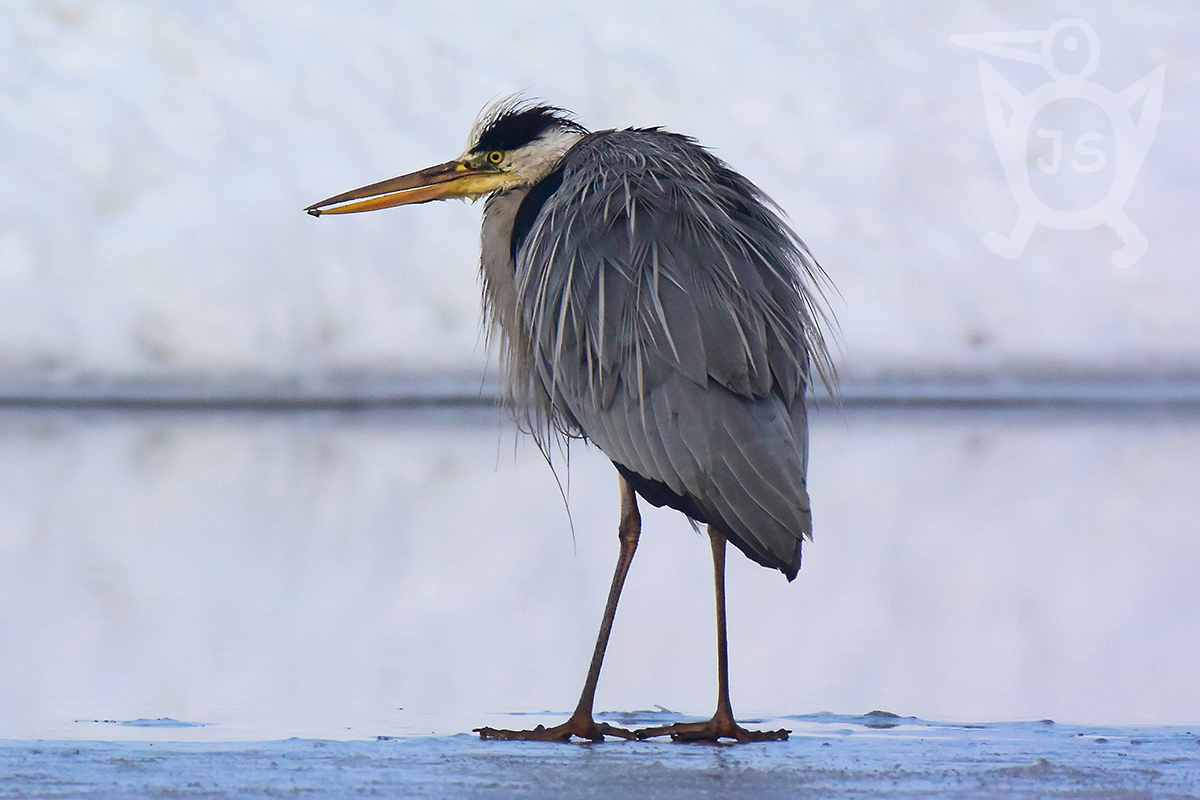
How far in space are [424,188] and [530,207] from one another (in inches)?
18.8

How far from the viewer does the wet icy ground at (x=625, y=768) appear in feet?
7.91

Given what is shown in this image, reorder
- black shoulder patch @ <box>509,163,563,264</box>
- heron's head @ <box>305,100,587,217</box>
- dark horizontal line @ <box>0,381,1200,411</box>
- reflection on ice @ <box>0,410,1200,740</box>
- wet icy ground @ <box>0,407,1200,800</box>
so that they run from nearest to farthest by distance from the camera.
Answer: wet icy ground @ <box>0,407,1200,800</box>, reflection on ice @ <box>0,410,1200,740</box>, black shoulder patch @ <box>509,163,563,264</box>, heron's head @ <box>305,100,587,217</box>, dark horizontal line @ <box>0,381,1200,411</box>

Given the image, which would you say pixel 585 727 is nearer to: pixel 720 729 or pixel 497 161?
pixel 720 729

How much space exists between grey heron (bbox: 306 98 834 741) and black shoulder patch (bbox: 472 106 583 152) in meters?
0.20

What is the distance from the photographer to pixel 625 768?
2.64 metres

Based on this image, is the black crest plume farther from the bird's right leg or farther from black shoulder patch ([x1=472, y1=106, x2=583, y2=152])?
the bird's right leg

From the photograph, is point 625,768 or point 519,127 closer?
point 625,768

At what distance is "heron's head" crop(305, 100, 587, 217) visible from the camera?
3812 millimetres

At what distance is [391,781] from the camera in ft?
8.07

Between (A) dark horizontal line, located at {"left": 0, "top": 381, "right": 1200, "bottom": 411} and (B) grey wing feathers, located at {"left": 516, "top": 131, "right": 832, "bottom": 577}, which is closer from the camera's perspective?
(B) grey wing feathers, located at {"left": 516, "top": 131, "right": 832, "bottom": 577}

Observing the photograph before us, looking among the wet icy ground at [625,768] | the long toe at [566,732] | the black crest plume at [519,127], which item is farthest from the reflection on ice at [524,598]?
the black crest plume at [519,127]

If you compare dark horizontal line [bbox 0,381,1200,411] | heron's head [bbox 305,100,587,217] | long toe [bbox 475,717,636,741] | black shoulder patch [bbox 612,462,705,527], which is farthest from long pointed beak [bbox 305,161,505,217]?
dark horizontal line [bbox 0,381,1200,411]

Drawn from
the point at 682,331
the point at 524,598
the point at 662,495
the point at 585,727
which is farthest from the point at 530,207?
the point at 524,598

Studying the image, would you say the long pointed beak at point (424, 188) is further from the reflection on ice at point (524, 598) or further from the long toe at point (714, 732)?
Result: the long toe at point (714, 732)
